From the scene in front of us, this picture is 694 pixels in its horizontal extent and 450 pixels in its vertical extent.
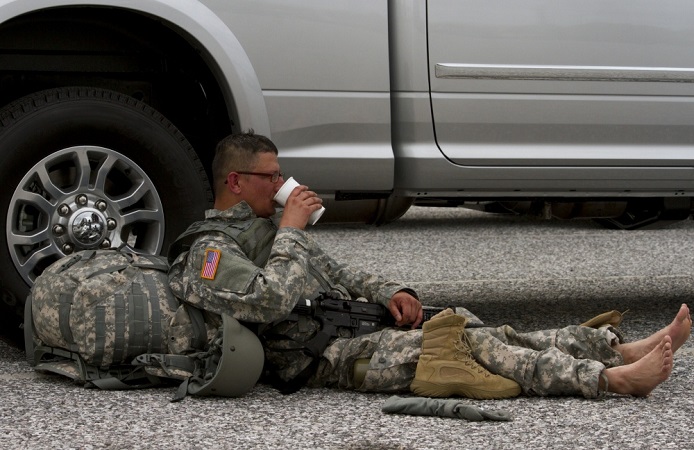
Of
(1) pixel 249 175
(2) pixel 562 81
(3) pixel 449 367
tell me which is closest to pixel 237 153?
(1) pixel 249 175

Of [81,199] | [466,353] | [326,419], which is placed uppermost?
[81,199]

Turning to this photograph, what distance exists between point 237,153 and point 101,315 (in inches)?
26.7

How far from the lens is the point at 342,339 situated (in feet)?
12.7

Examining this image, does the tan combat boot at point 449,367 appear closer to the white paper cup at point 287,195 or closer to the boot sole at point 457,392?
the boot sole at point 457,392

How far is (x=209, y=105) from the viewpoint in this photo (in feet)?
15.4

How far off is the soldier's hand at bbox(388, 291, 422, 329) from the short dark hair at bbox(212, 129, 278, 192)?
2.03ft

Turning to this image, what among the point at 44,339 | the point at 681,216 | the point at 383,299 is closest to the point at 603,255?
the point at 681,216

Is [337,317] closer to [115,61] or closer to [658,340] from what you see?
[658,340]

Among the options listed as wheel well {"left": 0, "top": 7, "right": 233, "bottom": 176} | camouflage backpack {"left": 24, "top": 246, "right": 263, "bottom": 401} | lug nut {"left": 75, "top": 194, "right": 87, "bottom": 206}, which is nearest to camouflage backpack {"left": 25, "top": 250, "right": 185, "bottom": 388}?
camouflage backpack {"left": 24, "top": 246, "right": 263, "bottom": 401}

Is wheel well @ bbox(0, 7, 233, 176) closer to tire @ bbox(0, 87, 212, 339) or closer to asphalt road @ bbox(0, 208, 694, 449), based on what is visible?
tire @ bbox(0, 87, 212, 339)

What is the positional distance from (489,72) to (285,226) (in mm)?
1242

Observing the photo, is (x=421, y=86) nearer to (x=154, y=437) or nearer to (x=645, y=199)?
(x=645, y=199)

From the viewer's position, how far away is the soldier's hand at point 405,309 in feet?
13.0

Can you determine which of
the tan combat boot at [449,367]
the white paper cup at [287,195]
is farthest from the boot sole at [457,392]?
the white paper cup at [287,195]
